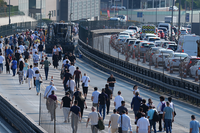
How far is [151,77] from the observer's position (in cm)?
2906

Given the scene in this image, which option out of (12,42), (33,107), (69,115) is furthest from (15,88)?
(12,42)

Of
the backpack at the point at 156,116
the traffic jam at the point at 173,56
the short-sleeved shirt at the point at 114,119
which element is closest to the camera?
the short-sleeved shirt at the point at 114,119

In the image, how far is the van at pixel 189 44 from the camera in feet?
115

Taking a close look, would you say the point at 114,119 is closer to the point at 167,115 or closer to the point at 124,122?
the point at 124,122

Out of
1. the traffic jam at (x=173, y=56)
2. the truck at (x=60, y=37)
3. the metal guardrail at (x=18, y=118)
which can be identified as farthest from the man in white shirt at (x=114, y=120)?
the truck at (x=60, y=37)

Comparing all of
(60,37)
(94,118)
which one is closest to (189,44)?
(60,37)

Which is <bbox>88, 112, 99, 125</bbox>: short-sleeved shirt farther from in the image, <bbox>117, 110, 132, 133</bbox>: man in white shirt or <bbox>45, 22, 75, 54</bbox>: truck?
<bbox>45, 22, 75, 54</bbox>: truck

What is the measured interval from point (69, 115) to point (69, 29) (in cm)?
3257

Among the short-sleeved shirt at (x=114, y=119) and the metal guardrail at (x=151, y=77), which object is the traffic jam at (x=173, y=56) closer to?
the metal guardrail at (x=151, y=77)

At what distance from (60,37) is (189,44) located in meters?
15.0

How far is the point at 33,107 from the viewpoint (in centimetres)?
1956

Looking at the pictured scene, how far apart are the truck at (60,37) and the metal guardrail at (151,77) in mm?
3019

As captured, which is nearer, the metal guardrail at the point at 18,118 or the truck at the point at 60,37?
the metal guardrail at the point at 18,118

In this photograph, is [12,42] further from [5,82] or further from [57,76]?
[5,82]
